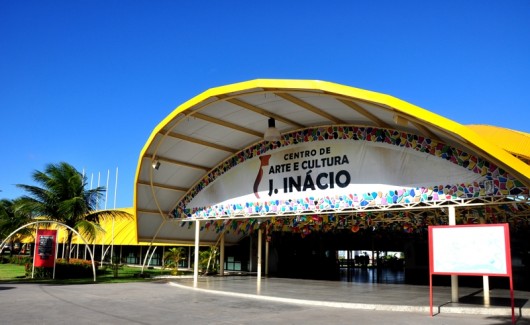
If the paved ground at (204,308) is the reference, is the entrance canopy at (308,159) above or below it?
above

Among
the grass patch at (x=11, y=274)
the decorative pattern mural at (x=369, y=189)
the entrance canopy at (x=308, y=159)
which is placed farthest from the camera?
the grass patch at (x=11, y=274)

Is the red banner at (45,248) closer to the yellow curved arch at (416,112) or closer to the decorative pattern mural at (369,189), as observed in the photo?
the decorative pattern mural at (369,189)

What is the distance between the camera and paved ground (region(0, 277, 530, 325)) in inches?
384

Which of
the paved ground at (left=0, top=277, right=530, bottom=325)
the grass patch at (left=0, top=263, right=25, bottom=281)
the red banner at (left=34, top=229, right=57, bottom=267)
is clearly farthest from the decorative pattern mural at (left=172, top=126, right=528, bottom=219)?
the grass patch at (left=0, top=263, right=25, bottom=281)

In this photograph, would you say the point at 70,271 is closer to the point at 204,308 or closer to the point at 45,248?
the point at 45,248

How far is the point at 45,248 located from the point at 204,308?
41.2ft

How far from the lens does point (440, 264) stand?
34.7 ft

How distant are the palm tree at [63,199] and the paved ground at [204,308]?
285 inches

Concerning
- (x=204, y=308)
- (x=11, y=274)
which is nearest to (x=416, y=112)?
(x=204, y=308)

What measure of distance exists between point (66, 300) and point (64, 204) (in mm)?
11117

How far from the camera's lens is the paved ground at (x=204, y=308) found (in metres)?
9.74

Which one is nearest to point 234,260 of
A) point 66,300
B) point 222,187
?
point 222,187

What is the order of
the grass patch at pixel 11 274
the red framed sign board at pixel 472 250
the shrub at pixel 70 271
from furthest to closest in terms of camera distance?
the shrub at pixel 70 271, the grass patch at pixel 11 274, the red framed sign board at pixel 472 250

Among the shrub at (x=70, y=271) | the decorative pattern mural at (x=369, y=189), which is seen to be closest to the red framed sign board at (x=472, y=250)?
the decorative pattern mural at (x=369, y=189)
